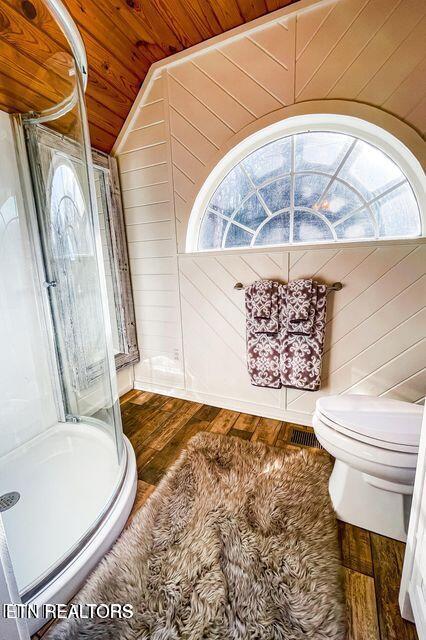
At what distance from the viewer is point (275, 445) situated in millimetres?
1667

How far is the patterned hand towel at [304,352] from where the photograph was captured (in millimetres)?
1628

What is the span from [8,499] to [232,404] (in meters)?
1.41

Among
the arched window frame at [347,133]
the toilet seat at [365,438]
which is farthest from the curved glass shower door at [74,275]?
the toilet seat at [365,438]

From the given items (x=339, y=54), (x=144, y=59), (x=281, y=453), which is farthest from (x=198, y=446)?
(x=144, y=59)

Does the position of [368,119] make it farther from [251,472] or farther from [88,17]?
[251,472]

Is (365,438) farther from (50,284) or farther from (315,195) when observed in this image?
(50,284)

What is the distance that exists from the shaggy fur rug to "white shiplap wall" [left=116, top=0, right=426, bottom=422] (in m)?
0.73

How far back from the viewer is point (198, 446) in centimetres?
165

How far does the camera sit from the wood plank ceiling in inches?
49.1

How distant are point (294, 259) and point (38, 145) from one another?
67.1 inches

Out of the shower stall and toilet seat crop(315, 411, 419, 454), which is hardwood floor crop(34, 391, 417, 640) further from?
toilet seat crop(315, 411, 419, 454)

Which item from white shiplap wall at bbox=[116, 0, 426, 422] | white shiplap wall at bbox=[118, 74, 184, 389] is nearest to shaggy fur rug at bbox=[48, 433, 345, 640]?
white shiplap wall at bbox=[116, 0, 426, 422]

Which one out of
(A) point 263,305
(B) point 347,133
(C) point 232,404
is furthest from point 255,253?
(C) point 232,404

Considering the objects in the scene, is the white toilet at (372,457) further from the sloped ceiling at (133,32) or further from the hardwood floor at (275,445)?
the sloped ceiling at (133,32)
